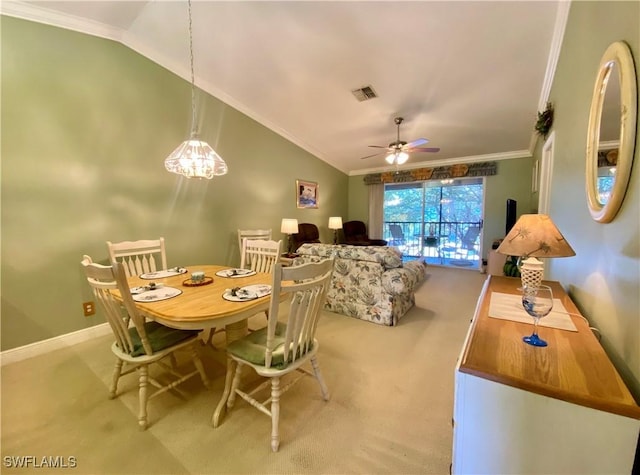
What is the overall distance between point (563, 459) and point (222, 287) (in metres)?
1.81

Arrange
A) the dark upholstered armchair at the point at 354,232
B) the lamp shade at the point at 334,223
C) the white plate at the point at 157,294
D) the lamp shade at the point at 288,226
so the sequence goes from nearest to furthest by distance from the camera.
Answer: the white plate at the point at 157,294, the lamp shade at the point at 288,226, the lamp shade at the point at 334,223, the dark upholstered armchair at the point at 354,232

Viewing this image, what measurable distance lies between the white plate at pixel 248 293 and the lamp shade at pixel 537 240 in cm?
132

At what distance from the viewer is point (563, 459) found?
0.76 metres

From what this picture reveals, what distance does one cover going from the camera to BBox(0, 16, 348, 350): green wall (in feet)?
7.67

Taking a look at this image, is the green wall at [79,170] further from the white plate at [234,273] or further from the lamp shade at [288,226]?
the white plate at [234,273]

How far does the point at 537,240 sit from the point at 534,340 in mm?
477

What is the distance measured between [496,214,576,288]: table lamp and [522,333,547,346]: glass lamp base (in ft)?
0.81

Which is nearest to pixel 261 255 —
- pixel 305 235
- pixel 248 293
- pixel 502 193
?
pixel 248 293

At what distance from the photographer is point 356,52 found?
2.85 metres

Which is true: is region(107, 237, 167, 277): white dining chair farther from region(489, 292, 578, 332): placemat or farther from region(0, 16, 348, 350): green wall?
region(489, 292, 578, 332): placemat

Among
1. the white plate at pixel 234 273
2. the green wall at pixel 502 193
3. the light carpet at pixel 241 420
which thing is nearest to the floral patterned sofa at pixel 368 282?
the light carpet at pixel 241 420

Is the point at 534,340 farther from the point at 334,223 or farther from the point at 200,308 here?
the point at 334,223

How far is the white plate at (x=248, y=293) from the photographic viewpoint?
1.60m

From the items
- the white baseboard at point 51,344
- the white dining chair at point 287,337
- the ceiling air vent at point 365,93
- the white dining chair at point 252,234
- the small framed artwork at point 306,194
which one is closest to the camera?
the white dining chair at point 287,337
